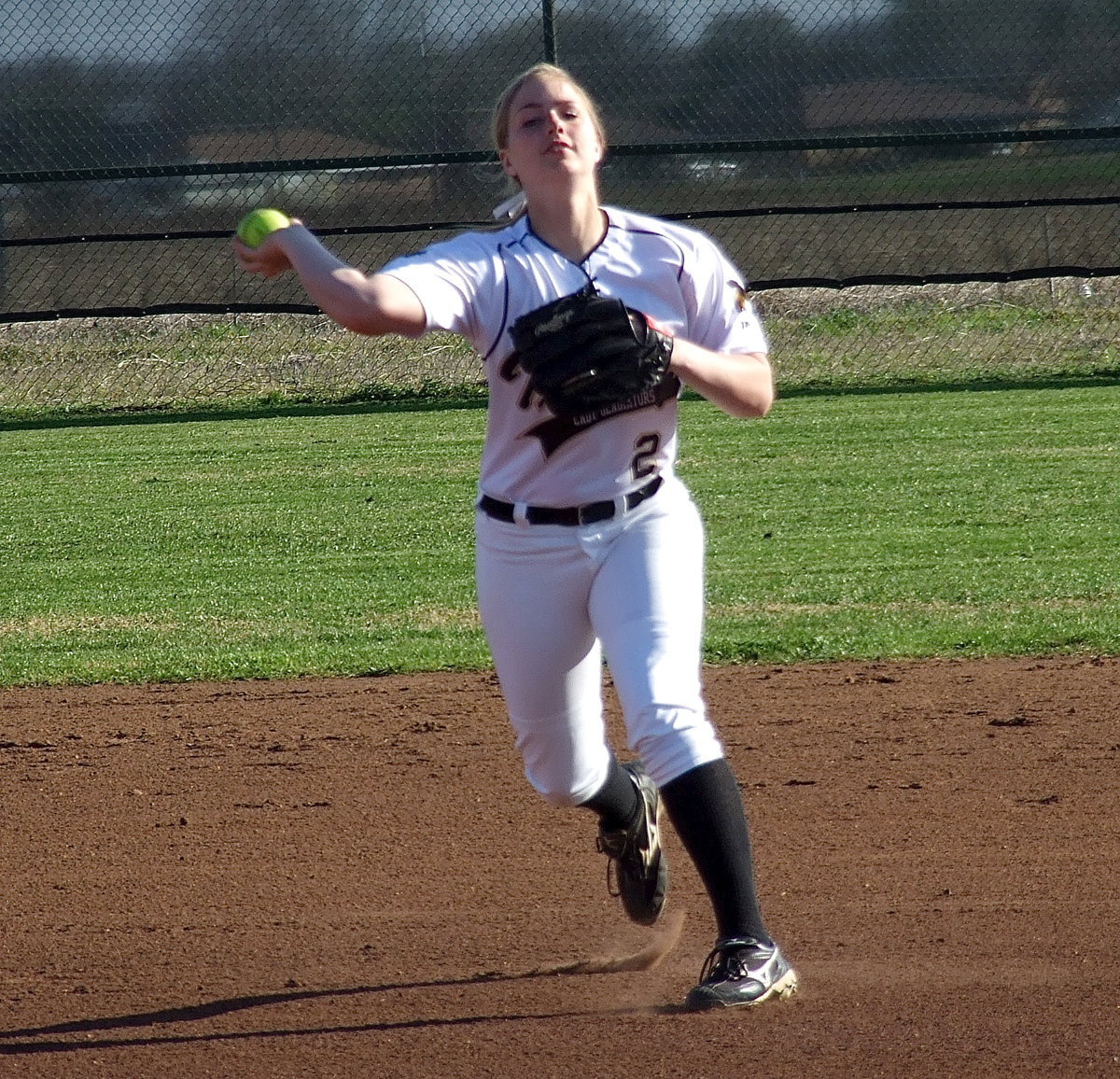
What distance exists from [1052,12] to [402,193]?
5736mm

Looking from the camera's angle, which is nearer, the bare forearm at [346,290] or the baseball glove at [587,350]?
the bare forearm at [346,290]

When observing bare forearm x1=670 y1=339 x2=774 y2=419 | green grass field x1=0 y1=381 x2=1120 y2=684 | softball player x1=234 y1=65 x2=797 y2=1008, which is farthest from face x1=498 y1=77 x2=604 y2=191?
green grass field x1=0 y1=381 x2=1120 y2=684

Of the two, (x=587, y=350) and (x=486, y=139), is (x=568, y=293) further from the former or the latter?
(x=486, y=139)

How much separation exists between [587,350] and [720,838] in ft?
3.16

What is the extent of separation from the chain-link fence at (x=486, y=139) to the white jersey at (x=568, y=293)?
959 cm

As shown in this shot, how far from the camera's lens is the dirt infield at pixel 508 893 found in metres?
2.84

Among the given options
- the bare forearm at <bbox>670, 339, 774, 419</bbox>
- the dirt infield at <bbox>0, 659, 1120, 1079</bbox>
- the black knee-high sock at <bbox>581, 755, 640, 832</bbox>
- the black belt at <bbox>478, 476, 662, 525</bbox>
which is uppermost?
the bare forearm at <bbox>670, 339, 774, 419</bbox>

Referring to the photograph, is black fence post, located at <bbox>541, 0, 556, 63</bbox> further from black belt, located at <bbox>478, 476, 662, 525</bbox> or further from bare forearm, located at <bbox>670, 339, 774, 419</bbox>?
black belt, located at <bbox>478, 476, 662, 525</bbox>

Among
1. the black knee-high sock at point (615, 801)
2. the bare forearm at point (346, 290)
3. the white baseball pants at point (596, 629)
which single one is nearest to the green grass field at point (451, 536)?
the black knee-high sock at point (615, 801)

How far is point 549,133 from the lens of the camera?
293 cm

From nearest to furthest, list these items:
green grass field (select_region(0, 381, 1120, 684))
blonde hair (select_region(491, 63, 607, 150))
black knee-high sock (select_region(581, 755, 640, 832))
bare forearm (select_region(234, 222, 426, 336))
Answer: bare forearm (select_region(234, 222, 426, 336)) → blonde hair (select_region(491, 63, 607, 150)) → black knee-high sock (select_region(581, 755, 640, 832)) → green grass field (select_region(0, 381, 1120, 684))

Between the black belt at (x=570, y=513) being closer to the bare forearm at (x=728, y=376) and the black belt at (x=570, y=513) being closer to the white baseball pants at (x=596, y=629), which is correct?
the white baseball pants at (x=596, y=629)

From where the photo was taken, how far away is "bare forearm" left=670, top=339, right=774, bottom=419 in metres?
2.87

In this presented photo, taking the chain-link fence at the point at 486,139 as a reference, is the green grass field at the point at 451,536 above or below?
below
